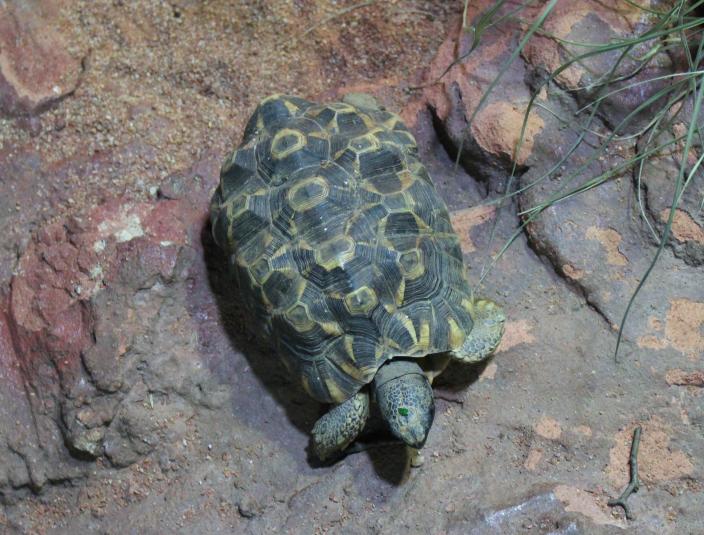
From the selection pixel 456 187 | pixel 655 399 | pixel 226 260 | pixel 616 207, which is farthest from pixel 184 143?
pixel 655 399

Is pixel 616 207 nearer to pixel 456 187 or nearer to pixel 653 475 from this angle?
pixel 456 187

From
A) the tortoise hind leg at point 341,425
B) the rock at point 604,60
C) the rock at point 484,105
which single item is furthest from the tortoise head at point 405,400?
the rock at point 604,60

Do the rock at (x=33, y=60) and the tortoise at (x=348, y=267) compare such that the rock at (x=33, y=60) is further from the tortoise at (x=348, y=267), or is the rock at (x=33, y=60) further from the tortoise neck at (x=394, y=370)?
the tortoise neck at (x=394, y=370)

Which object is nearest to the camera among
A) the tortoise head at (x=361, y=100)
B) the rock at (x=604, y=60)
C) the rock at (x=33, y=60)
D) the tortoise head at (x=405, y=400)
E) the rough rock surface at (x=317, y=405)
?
the tortoise head at (x=405, y=400)

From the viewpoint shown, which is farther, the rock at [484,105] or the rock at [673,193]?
the rock at [484,105]

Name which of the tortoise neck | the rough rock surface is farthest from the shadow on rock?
the tortoise neck

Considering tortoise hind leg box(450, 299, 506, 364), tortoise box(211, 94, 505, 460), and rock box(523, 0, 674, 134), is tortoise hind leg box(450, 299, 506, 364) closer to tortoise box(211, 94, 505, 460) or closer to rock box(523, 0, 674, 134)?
tortoise box(211, 94, 505, 460)

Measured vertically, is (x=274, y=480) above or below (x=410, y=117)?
below
